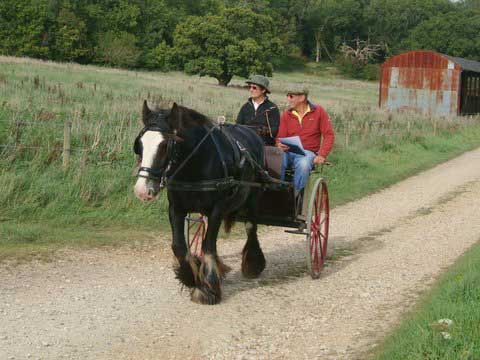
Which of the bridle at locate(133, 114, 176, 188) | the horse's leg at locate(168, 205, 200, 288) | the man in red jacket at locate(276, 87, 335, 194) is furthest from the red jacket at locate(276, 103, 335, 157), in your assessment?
the bridle at locate(133, 114, 176, 188)

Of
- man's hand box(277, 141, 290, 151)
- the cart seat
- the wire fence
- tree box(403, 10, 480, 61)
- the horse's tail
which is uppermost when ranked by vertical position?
tree box(403, 10, 480, 61)

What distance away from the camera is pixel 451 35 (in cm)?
9625

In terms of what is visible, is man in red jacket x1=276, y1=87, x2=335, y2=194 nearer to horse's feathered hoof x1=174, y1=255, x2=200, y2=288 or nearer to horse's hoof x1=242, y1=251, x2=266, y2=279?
horse's hoof x1=242, y1=251, x2=266, y2=279

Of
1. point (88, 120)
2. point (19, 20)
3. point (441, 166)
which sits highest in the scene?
point (19, 20)

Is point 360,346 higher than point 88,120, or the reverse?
point 88,120

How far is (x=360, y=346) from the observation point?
5738 mm

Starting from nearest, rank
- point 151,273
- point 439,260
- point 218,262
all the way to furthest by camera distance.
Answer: point 218,262 → point 151,273 → point 439,260

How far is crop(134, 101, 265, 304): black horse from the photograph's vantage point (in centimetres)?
604

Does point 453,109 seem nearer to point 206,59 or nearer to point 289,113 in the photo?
point 206,59

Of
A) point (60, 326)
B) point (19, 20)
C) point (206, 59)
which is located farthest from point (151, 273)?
point (19, 20)

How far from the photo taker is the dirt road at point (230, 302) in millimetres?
5562

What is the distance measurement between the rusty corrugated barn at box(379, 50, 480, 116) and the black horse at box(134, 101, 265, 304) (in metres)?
38.5

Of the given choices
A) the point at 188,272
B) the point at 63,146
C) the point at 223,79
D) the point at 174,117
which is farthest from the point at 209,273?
the point at 223,79

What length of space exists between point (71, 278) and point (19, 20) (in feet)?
228
